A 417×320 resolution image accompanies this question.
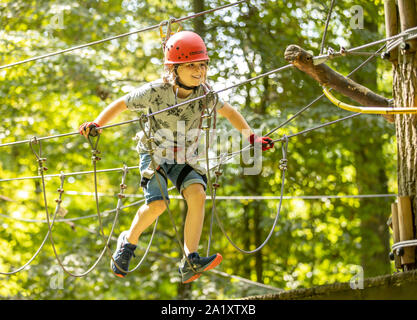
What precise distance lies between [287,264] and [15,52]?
381 cm

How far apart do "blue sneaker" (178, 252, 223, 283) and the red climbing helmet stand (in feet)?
2.63

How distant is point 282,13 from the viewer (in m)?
6.59

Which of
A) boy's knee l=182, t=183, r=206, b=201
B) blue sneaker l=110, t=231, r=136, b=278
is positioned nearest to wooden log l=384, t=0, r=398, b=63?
boy's knee l=182, t=183, r=206, b=201

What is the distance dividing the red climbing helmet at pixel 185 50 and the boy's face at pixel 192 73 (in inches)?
1.2

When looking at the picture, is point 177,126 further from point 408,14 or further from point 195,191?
point 408,14

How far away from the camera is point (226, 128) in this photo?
5.90 metres

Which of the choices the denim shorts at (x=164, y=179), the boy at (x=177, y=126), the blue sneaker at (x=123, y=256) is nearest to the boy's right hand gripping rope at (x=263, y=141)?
the boy at (x=177, y=126)

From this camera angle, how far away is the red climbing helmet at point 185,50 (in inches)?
103

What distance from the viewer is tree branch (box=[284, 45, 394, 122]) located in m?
2.55

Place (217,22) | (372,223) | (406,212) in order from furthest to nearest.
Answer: (372,223), (217,22), (406,212)

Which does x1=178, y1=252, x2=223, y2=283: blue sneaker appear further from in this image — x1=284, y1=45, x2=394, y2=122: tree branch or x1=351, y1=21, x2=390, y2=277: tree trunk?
x1=351, y1=21, x2=390, y2=277: tree trunk

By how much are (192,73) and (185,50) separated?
0.33ft

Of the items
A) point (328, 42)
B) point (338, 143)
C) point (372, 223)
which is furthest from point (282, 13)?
point (372, 223)

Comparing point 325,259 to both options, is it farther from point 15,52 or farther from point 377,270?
point 15,52
